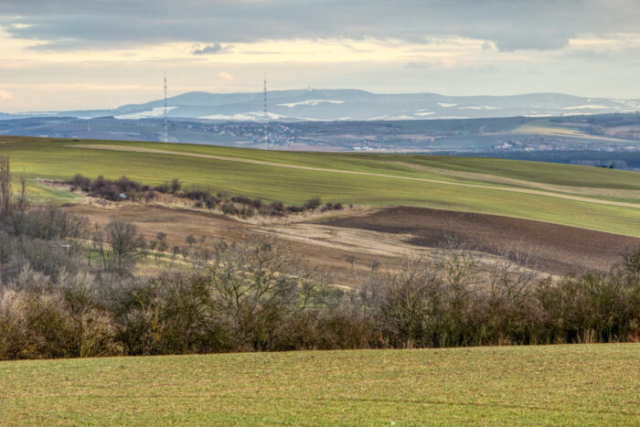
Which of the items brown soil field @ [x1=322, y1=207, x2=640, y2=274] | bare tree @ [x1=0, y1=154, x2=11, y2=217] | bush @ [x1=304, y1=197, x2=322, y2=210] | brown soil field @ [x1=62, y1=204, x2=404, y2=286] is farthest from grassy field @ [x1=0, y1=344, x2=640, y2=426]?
bush @ [x1=304, y1=197, x2=322, y2=210]

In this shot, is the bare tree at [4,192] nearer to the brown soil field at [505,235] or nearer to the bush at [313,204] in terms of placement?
the brown soil field at [505,235]

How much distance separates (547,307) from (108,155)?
86284mm

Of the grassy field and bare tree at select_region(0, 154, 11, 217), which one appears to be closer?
the grassy field

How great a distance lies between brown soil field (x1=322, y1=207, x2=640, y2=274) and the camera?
60.4 metres

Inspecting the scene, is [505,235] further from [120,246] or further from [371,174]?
[371,174]

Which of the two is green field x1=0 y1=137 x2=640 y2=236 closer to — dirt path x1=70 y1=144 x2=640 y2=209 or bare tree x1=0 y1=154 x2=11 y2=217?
dirt path x1=70 y1=144 x2=640 y2=209

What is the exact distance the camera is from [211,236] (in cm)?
6222

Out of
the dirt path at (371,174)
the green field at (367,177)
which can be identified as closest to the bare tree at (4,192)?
the green field at (367,177)

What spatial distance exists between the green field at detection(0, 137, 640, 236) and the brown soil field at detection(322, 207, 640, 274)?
436cm

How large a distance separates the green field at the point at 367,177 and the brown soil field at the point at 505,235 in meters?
4.36

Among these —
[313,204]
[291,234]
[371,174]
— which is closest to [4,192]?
[291,234]

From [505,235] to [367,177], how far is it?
36.9 meters

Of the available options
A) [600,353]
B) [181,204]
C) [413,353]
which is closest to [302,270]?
[413,353]

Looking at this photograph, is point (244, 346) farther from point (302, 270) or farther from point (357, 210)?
point (357, 210)
